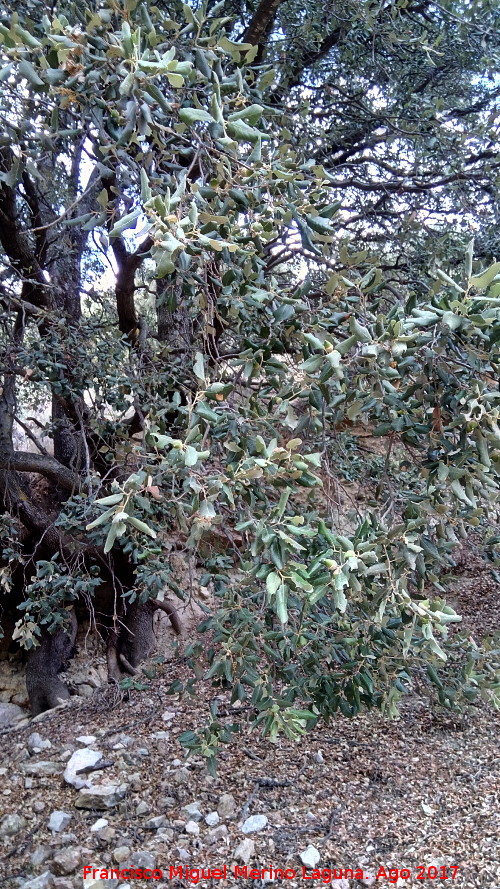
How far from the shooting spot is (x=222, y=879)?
6.82ft

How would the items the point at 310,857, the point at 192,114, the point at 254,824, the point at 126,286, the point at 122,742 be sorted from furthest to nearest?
the point at 126,286 < the point at 122,742 < the point at 254,824 < the point at 310,857 < the point at 192,114

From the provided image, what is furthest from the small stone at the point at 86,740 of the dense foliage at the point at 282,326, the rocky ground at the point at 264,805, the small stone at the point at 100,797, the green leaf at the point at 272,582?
the green leaf at the point at 272,582

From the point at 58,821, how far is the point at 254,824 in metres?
0.83

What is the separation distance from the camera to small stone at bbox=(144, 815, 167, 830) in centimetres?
240

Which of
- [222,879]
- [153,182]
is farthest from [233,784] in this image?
[153,182]

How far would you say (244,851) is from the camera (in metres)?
2.17

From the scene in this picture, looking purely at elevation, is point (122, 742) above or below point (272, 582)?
below

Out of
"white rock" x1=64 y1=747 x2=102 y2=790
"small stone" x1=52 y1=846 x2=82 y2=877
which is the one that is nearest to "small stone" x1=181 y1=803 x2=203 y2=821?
"small stone" x1=52 y1=846 x2=82 y2=877

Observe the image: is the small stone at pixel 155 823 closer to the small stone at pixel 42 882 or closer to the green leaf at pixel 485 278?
the small stone at pixel 42 882

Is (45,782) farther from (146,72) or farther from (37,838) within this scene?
(146,72)

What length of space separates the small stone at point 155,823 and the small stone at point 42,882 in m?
0.40

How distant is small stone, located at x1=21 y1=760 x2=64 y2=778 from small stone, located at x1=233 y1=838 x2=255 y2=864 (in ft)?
3.90

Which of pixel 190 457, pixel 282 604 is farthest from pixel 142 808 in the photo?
pixel 190 457

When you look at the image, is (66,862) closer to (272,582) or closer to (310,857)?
(310,857)
